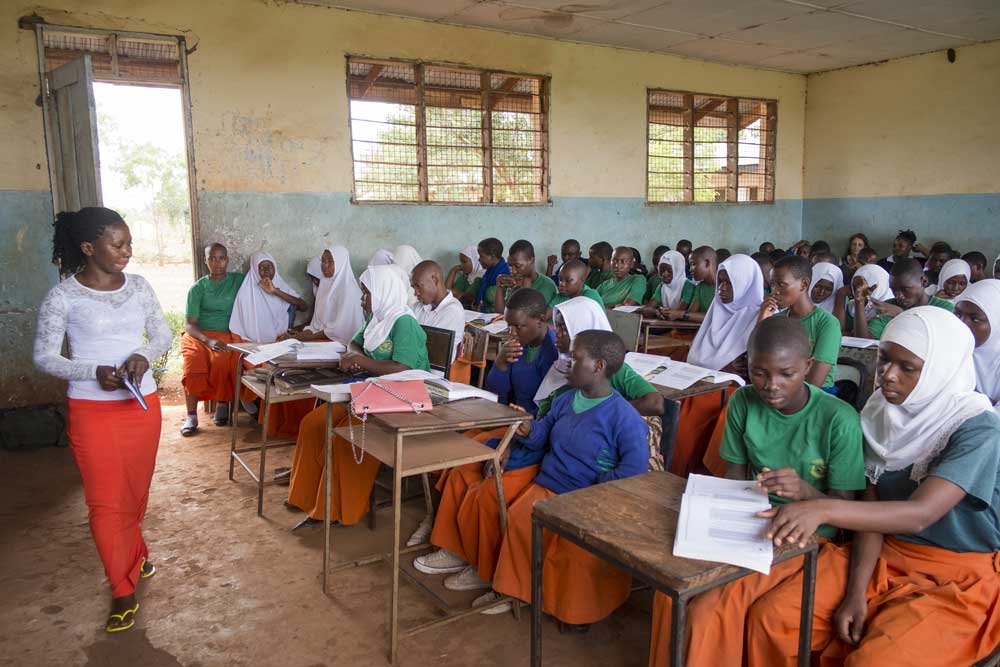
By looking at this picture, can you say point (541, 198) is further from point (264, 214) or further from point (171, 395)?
point (171, 395)

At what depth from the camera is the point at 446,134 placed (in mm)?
6852

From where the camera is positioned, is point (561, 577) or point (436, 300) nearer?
point (561, 577)

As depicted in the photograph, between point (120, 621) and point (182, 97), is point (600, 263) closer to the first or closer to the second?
point (182, 97)

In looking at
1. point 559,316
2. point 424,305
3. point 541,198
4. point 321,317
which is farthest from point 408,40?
point 559,316

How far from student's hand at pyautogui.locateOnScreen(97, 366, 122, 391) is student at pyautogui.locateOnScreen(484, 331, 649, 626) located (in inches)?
58.3

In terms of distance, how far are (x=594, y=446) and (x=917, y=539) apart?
0.98m

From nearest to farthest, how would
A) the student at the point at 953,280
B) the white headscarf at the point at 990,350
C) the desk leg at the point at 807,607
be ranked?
the desk leg at the point at 807,607 → the white headscarf at the point at 990,350 → the student at the point at 953,280

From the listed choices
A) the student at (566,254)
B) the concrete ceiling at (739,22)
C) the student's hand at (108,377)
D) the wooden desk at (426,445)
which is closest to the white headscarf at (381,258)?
the student at (566,254)

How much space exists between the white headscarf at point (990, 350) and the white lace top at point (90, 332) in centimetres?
352

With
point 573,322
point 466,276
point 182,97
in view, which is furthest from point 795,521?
point 182,97

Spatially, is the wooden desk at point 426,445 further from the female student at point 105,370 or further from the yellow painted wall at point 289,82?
the yellow painted wall at point 289,82

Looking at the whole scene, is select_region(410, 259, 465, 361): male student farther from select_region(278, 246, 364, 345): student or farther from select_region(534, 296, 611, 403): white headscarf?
select_region(278, 246, 364, 345): student

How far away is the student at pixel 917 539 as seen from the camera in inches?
64.5

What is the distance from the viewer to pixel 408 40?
643 centimetres
